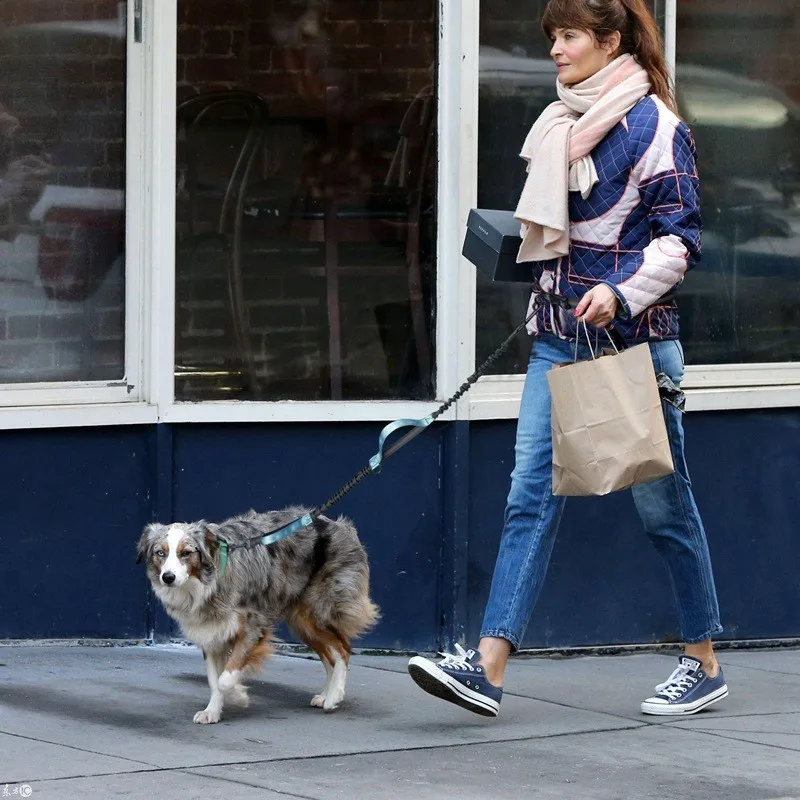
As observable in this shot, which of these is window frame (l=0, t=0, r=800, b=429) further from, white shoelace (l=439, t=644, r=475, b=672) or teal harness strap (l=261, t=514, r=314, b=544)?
white shoelace (l=439, t=644, r=475, b=672)

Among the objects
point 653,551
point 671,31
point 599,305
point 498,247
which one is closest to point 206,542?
point 498,247

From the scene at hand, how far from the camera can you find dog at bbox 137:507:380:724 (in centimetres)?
564

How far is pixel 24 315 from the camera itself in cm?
659

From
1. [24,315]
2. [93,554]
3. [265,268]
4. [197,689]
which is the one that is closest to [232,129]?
[265,268]

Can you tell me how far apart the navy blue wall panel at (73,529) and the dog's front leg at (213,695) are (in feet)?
2.99

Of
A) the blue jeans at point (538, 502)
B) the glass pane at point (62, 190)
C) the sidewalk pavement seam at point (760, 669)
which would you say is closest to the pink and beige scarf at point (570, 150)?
the blue jeans at point (538, 502)

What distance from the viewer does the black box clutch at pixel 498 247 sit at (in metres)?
5.63

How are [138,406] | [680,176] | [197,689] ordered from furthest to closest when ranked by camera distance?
[138,406] → [197,689] → [680,176]

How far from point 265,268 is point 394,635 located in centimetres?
150

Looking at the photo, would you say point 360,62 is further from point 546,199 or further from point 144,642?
point 144,642

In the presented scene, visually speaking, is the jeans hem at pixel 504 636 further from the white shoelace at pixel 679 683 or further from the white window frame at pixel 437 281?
the white window frame at pixel 437 281

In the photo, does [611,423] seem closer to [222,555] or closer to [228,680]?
[222,555]

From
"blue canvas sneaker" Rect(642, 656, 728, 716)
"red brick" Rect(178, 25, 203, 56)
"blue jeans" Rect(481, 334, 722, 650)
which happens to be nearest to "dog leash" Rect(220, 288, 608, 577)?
"blue jeans" Rect(481, 334, 722, 650)

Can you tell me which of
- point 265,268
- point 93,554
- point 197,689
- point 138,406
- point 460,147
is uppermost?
point 460,147
